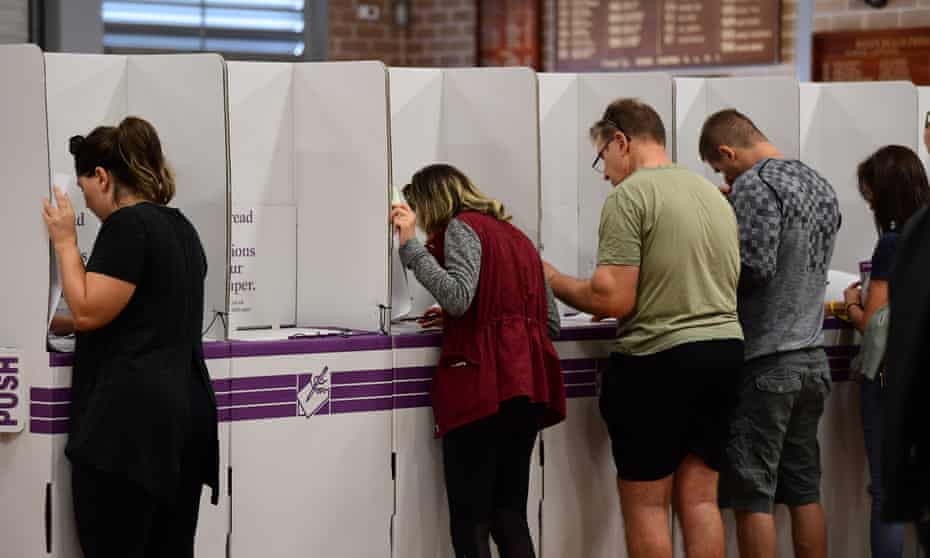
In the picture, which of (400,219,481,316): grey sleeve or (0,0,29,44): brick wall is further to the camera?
(0,0,29,44): brick wall

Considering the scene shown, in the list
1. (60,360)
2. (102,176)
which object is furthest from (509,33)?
(102,176)

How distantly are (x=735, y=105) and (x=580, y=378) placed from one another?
3.20ft

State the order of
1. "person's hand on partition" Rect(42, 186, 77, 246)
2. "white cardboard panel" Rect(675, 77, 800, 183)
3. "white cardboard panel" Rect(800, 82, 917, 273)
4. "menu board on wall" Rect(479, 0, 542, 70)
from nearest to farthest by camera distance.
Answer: "person's hand on partition" Rect(42, 186, 77, 246) → "white cardboard panel" Rect(675, 77, 800, 183) → "white cardboard panel" Rect(800, 82, 917, 273) → "menu board on wall" Rect(479, 0, 542, 70)

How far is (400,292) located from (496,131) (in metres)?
0.50

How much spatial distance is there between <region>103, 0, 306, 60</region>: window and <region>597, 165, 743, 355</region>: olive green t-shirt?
376cm

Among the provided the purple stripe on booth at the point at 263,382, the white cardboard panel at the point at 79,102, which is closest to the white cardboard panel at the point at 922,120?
the purple stripe on booth at the point at 263,382

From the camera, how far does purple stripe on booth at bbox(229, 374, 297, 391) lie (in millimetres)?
3331

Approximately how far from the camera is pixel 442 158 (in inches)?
150

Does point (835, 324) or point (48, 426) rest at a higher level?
point (835, 324)

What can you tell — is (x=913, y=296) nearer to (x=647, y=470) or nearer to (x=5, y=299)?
(x=647, y=470)

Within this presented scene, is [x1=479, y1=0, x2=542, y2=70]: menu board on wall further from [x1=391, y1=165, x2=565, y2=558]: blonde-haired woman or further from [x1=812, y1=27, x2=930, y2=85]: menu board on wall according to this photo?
[x1=391, y1=165, x2=565, y2=558]: blonde-haired woman

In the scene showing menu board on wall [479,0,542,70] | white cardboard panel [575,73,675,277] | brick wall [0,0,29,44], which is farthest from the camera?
menu board on wall [479,0,542,70]

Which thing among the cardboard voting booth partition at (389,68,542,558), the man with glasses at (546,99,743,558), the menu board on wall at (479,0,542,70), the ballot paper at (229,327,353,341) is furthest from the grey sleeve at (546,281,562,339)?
the menu board on wall at (479,0,542,70)

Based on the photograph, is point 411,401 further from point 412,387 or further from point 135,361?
point 135,361
